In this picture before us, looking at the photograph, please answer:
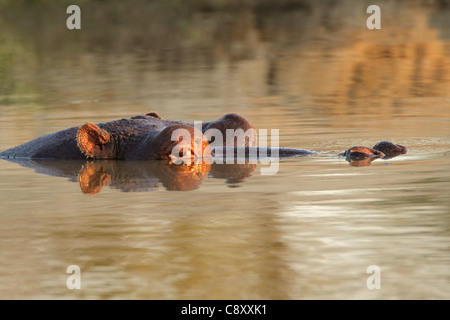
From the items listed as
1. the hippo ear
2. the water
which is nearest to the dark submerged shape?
the hippo ear

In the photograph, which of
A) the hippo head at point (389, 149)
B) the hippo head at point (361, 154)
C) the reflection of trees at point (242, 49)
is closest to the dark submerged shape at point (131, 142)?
the hippo head at point (361, 154)

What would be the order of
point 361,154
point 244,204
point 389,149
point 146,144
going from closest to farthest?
point 244,204 < point 361,154 < point 389,149 < point 146,144

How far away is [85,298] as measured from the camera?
5.59 metres

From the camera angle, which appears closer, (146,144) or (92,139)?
(146,144)

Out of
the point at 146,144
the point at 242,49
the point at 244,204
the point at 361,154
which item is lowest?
the point at 244,204

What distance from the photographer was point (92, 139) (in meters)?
10.6

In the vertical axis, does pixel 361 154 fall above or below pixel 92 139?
below

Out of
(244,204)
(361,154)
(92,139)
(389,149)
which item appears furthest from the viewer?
(92,139)

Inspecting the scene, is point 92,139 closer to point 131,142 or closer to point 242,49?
point 131,142

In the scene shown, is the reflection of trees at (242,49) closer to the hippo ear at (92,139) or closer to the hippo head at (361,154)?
the hippo head at (361,154)

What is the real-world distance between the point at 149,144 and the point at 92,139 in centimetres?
66

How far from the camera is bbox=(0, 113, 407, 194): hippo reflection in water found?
9609 mm

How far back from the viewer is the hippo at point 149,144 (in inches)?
400

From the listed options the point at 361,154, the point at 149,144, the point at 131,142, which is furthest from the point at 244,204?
the point at 131,142
